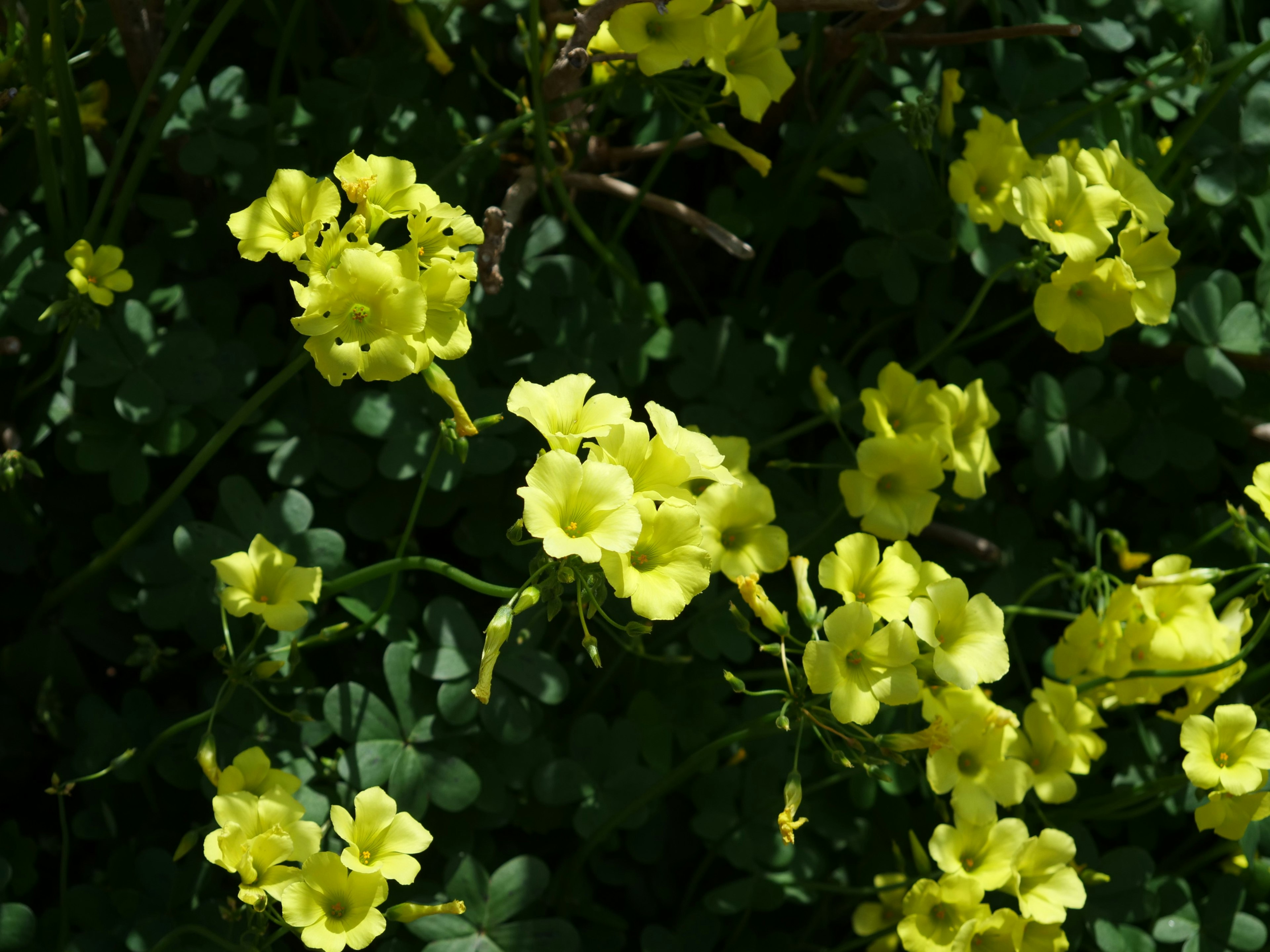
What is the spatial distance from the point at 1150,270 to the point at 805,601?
2.58 ft

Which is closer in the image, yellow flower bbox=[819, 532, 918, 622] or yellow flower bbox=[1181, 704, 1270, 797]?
yellow flower bbox=[819, 532, 918, 622]

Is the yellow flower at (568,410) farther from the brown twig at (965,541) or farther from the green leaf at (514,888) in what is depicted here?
the brown twig at (965,541)

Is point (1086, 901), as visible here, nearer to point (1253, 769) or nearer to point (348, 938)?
point (1253, 769)

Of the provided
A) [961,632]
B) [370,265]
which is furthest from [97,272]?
[961,632]

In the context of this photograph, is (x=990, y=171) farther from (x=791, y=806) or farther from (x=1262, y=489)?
(x=791, y=806)

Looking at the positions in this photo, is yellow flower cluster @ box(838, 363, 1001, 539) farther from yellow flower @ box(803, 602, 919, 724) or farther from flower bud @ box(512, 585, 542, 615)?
flower bud @ box(512, 585, 542, 615)

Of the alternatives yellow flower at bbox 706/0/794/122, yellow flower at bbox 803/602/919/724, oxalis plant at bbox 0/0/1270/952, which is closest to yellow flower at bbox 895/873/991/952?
oxalis plant at bbox 0/0/1270/952

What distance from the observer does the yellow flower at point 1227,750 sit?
148 cm

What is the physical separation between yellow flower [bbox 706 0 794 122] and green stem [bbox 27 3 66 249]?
0.82 metres

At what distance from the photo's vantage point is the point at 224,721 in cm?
157

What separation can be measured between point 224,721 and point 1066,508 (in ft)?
5.31

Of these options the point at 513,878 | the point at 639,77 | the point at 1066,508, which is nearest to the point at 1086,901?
the point at 1066,508

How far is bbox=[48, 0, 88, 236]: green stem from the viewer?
4.72ft

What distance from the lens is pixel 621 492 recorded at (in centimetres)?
112
